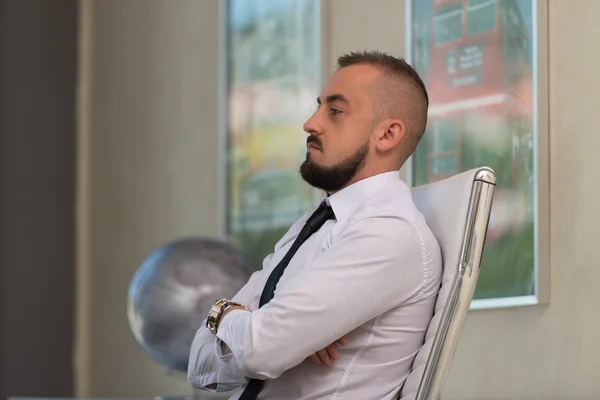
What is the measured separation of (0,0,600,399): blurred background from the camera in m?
2.28

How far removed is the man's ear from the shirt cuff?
1.33 feet

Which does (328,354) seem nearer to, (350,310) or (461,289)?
(350,310)

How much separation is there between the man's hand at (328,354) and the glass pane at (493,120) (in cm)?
71

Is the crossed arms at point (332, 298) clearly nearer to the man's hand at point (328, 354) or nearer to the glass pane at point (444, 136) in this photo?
the man's hand at point (328, 354)

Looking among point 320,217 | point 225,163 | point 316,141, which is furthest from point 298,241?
point 225,163

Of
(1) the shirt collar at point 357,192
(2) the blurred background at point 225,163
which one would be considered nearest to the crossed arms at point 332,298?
(1) the shirt collar at point 357,192

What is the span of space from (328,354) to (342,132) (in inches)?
16.7

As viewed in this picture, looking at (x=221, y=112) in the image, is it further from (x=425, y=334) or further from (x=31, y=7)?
(x=425, y=334)

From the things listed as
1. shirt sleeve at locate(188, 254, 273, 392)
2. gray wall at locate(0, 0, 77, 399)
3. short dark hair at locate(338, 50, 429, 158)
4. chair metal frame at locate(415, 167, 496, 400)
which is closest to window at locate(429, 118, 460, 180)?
short dark hair at locate(338, 50, 429, 158)

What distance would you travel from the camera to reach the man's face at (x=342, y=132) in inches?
75.6

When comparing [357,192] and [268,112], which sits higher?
[268,112]

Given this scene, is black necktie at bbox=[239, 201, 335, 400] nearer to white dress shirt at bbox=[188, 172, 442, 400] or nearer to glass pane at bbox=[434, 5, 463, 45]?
white dress shirt at bbox=[188, 172, 442, 400]

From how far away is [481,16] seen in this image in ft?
8.22

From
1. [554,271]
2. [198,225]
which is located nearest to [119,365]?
[198,225]
